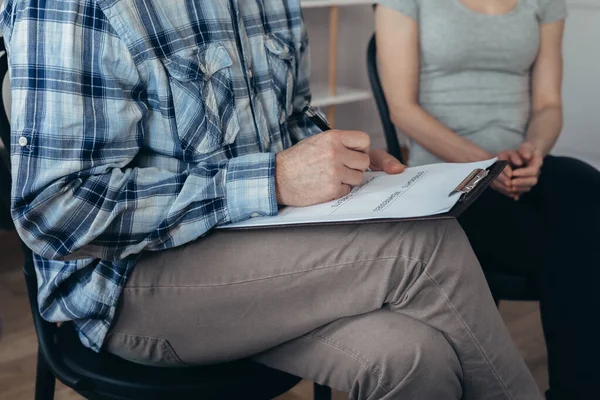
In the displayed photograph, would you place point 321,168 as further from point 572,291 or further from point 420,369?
point 572,291

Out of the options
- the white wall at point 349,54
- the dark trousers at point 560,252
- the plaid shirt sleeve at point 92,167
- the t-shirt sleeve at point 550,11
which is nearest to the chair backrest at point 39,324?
the plaid shirt sleeve at point 92,167

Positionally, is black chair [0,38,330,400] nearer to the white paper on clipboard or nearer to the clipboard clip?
the white paper on clipboard

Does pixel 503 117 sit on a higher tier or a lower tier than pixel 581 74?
higher

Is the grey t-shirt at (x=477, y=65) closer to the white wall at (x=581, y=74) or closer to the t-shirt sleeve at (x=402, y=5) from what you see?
the t-shirt sleeve at (x=402, y=5)

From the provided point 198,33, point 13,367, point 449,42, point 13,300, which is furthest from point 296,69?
point 13,300

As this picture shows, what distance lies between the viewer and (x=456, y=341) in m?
0.90

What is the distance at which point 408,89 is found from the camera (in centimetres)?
154

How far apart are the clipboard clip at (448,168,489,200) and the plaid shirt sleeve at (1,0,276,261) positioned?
234 mm

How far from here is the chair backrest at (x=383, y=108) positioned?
1.55 m

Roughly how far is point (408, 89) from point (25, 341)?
1.23m

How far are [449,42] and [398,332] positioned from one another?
821mm

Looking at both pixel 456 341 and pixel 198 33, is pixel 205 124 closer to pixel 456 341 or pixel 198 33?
pixel 198 33

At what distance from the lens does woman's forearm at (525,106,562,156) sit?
1.58m

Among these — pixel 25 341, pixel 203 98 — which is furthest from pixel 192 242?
pixel 25 341
